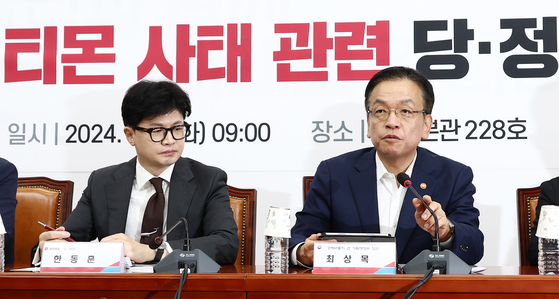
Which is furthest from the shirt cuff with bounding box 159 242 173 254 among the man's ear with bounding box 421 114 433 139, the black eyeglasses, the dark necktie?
the man's ear with bounding box 421 114 433 139

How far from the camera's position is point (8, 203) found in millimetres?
2205

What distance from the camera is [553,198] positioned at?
2.16 metres

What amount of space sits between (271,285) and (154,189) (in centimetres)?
101

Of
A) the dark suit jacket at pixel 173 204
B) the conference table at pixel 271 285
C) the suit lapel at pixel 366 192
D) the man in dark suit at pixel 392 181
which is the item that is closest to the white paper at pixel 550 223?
the conference table at pixel 271 285

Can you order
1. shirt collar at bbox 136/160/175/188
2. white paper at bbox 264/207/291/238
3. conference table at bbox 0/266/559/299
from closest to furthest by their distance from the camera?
conference table at bbox 0/266/559/299 < white paper at bbox 264/207/291/238 < shirt collar at bbox 136/160/175/188

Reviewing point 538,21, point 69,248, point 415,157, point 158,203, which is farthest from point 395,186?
point 538,21

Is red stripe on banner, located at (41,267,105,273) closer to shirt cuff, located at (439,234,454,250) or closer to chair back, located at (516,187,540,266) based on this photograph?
shirt cuff, located at (439,234,454,250)

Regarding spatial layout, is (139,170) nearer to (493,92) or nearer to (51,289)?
(51,289)

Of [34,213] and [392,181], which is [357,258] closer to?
[392,181]

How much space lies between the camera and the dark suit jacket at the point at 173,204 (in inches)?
83.8

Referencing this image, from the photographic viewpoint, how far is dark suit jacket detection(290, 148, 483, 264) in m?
1.99

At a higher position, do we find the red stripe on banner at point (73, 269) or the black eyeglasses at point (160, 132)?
the black eyeglasses at point (160, 132)

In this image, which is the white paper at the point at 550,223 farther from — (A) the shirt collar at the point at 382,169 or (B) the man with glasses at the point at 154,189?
(B) the man with glasses at the point at 154,189

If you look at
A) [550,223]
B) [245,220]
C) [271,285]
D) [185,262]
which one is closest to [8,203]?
[245,220]
